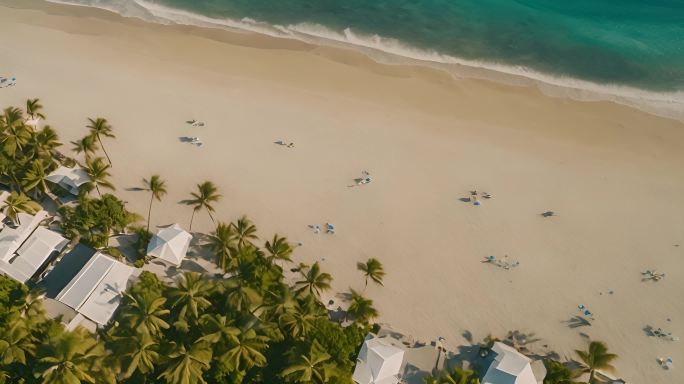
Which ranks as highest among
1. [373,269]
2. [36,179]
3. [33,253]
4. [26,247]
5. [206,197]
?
[206,197]

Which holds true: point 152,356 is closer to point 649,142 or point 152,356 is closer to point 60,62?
point 60,62

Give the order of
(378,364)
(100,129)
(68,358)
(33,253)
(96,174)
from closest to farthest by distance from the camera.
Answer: (68,358)
(378,364)
(33,253)
(96,174)
(100,129)

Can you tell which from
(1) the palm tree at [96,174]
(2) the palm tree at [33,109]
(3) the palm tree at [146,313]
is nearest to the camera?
(3) the palm tree at [146,313]

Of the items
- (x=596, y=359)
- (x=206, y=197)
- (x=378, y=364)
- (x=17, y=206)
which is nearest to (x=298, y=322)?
(x=378, y=364)

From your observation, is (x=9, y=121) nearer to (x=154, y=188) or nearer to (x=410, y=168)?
(x=154, y=188)

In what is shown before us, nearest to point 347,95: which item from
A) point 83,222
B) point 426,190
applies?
point 426,190

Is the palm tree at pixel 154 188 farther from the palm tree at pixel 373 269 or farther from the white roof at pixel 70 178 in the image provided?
the palm tree at pixel 373 269

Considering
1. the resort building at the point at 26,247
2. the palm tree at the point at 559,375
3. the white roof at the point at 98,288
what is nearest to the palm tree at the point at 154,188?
the white roof at the point at 98,288
